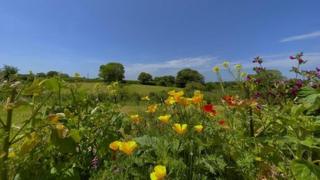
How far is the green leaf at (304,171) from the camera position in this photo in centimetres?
174

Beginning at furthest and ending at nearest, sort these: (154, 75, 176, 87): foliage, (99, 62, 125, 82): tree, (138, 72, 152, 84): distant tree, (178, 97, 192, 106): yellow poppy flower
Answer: (138, 72, 152, 84): distant tree, (154, 75, 176, 87): foliage, (99, 62, 125, 82): tree, (178, 97, 192, 106): yellow poppy flower

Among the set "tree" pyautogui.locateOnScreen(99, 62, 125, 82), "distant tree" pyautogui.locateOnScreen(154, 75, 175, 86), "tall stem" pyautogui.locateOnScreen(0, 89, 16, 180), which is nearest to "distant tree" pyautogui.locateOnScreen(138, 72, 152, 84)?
"distant tree" pyautogui.locateOnScreen(154, 75, 175, 86)

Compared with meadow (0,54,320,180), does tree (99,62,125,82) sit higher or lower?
higher

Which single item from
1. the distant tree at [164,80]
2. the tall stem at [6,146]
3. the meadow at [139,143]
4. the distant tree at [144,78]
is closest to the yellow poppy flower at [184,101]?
the meadow at [139,143]

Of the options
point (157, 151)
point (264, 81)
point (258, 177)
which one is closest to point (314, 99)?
point (258, 177)

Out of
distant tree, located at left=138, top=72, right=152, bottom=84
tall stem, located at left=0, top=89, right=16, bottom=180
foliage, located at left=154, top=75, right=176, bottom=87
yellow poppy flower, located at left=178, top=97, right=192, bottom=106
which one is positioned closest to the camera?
tall stem, located at left=0, top=89, right=16, bottom=180

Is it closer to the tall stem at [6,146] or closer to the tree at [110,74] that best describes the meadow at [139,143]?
the tall stem at [6,146]

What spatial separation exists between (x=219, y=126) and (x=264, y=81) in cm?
314

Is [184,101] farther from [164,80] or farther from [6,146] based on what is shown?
[164,80]

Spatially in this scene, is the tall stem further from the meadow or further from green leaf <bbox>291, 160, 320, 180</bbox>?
green leaf <bbox>291, 160, 320, 180</bbox>

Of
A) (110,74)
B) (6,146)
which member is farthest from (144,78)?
(6,146)

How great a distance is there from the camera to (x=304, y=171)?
5.74 feet

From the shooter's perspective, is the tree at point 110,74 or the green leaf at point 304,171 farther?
the tree at point 110,74

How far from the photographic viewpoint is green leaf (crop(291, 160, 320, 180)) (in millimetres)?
1738
